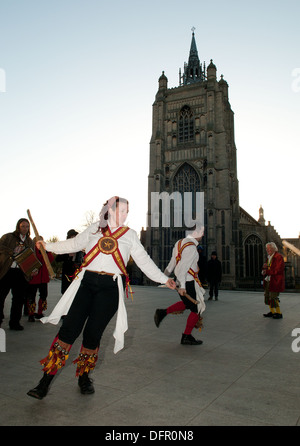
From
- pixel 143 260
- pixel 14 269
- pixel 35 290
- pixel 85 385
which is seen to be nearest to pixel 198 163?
pixel 35 290

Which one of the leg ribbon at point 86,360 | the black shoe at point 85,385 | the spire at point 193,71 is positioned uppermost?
the spire at point 193,71

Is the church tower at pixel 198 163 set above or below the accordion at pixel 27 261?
above

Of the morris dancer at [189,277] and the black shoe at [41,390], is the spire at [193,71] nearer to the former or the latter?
the morris dancer at [189,277]

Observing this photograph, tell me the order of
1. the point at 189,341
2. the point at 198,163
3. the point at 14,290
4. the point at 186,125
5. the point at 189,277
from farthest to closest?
the point at 186,125, the point at 198,163, the point at 14,290, the point at 189,277, the point at 189,341

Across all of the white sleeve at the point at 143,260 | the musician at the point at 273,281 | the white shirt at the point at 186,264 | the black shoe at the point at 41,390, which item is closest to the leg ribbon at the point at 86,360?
the black shoe at the point at 41,390

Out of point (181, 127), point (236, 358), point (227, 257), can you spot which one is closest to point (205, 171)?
point (181, 127)

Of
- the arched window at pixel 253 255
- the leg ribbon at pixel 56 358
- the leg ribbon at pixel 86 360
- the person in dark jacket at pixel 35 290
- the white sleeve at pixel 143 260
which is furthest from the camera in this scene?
the arched window at pixel 253 255

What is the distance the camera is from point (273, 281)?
700 cm

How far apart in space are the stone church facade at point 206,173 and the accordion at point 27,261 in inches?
1102

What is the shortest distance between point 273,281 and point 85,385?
18.3 ft

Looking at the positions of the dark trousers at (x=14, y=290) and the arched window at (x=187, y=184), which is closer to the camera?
the dark trousers at (x=14, y=290)

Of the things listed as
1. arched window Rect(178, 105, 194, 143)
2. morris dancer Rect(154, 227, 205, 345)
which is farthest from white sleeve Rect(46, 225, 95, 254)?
arched window Rect(178, 105, 194, 143)

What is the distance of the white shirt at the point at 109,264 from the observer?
274 cm

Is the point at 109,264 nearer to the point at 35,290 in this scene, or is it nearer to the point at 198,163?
the point at 35,290
